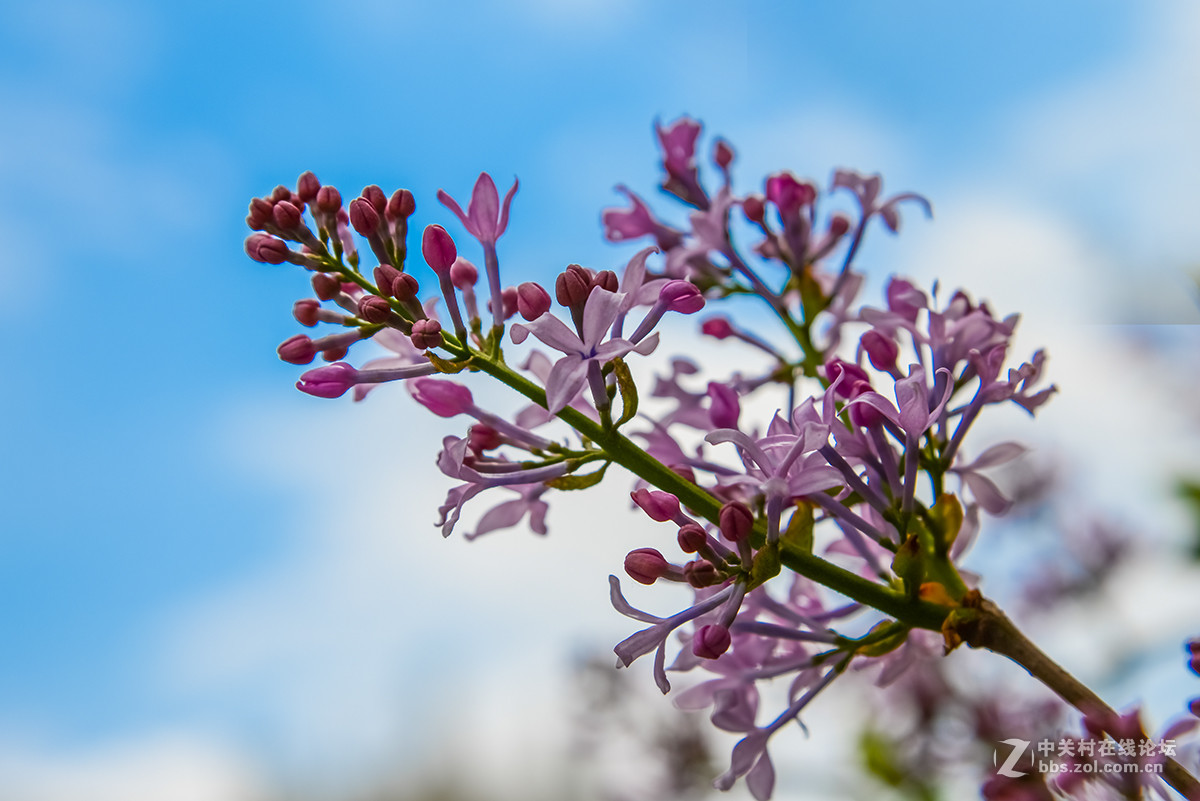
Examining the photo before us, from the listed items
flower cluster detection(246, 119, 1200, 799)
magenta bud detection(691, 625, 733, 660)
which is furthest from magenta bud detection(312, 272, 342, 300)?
magenta bud detection(691, 625, 733, 660)

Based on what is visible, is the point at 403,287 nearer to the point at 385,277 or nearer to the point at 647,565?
the point at 385,277

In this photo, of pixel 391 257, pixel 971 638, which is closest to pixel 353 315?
pixel 391 257

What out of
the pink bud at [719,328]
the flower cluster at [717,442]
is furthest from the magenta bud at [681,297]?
the pink bud at [719,328]

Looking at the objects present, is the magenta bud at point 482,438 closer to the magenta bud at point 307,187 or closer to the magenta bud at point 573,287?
the magenta bud at point 573,287

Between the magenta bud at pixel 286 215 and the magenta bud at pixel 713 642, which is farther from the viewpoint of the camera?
the magenta bud at pixel 286 215

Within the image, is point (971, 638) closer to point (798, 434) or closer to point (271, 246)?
point (798, 434)

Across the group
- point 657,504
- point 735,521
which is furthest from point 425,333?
point 735,521
